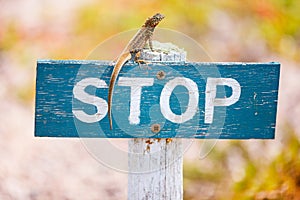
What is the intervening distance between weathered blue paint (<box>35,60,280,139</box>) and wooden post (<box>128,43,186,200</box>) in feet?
0.23

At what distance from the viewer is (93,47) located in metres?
7.04

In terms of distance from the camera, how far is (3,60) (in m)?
6.89

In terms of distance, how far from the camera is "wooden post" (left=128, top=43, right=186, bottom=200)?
2.58 m

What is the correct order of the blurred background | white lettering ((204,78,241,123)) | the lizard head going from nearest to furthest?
white lettering ((204,78,241,123)) < the lizard head < the blurred background

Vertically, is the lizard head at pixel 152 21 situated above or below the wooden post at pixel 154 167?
above

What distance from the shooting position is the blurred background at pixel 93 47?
4586 mm

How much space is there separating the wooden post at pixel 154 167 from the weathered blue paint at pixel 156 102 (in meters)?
0.07

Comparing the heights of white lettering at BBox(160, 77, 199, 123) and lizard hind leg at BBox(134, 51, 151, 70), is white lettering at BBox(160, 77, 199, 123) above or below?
below

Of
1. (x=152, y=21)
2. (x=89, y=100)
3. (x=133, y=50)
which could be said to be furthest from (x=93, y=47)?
(x=89, y=100)

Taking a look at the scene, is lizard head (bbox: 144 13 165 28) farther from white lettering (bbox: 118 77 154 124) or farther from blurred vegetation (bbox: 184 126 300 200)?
blurred vegetation (bbox: 184 126 300 200)

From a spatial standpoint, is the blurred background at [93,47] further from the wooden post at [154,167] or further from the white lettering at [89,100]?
the white lettering at [89,100]

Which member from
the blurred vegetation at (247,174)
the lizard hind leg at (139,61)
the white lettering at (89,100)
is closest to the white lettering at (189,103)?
the lizard hind leg at (139,61)

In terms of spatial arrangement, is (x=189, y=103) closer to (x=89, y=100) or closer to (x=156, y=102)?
(x=156, y=102)

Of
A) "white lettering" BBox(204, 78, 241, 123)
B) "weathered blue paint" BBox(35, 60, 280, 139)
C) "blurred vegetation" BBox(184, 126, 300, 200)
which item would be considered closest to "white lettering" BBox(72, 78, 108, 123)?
"weathered blue paint" BBox(35, 60, 280, 139)
